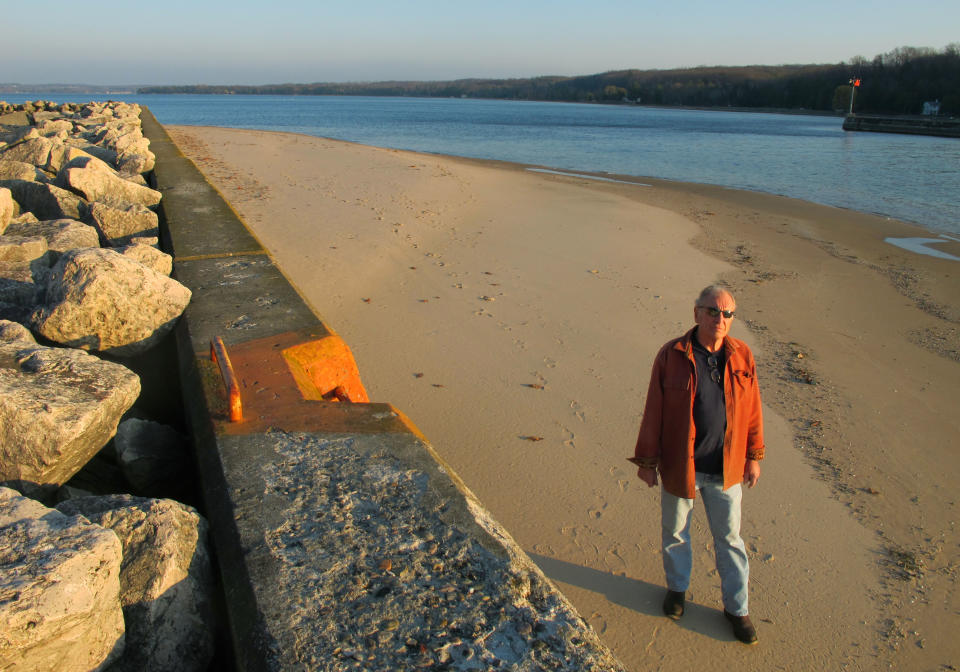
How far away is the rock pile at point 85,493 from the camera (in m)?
1.50

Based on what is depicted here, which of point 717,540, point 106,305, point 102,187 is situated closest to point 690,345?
point 717,540

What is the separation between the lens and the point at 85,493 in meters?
2.51

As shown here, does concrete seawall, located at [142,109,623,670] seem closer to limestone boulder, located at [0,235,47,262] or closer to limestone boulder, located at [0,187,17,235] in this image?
limestone boulder, located at [0,235,47,262]

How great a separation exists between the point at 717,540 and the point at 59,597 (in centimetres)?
244

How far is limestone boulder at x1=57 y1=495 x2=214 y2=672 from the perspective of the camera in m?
1.69

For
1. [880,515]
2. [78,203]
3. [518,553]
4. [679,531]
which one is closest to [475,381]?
[679,531]

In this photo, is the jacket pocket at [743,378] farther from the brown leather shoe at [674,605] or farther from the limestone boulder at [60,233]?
the limestone boulder at [60,233]

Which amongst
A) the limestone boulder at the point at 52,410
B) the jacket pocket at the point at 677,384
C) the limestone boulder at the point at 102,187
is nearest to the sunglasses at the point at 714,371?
the jacket pocket at the point at 677,384

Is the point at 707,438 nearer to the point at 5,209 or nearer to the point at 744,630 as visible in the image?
the point at 744,630

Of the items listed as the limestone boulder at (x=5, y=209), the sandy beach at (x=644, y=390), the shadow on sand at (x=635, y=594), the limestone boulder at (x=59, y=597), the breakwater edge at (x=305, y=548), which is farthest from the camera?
the limestone boulder at (x=5, y=209)

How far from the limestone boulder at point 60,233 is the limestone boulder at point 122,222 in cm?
14

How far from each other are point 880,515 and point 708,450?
5.85 ft

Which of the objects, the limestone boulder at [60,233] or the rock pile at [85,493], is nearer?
the rock pile at [85,493]

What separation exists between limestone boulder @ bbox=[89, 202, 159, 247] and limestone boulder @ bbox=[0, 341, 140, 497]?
281cm
